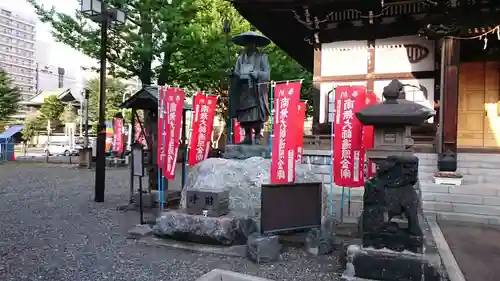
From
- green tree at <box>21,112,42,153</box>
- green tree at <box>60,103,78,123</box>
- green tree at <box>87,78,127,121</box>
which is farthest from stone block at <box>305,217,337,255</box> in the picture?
green tree at <box>60,103,78,123</box>

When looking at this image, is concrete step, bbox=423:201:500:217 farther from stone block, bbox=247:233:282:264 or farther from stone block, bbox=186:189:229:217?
stone block, bbox=186:189:229:217

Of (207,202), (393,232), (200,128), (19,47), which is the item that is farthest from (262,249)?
(19,47)

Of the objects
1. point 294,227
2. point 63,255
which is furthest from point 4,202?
point 294,227

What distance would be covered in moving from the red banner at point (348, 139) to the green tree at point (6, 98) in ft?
105

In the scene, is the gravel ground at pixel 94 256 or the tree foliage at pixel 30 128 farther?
the tree foliage at pixel 30 128

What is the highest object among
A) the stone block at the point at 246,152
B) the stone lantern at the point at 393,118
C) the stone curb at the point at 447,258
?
the stone lantern at the point at 393,118

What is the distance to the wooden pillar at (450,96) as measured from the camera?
31.0ft

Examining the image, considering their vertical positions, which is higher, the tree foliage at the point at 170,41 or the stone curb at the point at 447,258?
the tree foliage at the point at 170,41

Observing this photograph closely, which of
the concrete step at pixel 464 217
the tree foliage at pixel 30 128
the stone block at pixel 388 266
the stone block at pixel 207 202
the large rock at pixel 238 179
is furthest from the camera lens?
the tree foliage at pixel 30 128

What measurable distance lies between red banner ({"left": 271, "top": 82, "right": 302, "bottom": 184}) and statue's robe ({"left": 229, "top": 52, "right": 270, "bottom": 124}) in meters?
1.32

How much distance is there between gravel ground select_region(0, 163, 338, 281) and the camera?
4629mm

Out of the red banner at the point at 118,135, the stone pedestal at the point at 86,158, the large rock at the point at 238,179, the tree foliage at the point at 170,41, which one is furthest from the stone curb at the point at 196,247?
the red banner at the point at 118,135

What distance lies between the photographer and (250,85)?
810cm

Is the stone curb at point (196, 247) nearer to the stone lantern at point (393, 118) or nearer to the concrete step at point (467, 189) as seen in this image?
the stone lantern at point (393, 118)
